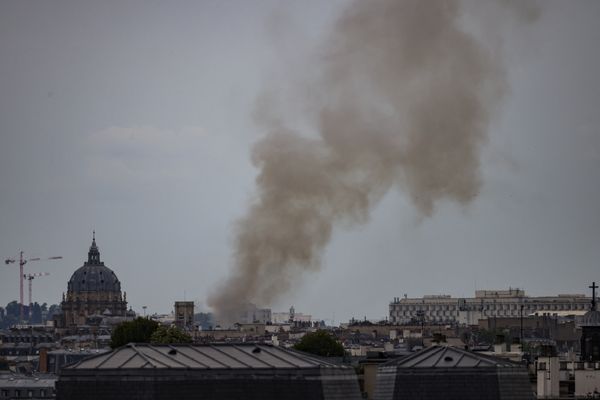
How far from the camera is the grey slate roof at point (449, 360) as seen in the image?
106m

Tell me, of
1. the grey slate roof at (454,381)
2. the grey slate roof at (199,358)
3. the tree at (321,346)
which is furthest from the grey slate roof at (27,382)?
the grey slate roof at (199,358)

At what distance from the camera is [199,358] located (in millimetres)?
99375

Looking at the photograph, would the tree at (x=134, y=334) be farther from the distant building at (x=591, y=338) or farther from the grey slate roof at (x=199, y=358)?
the grey slate roof at (x=199, y=358)

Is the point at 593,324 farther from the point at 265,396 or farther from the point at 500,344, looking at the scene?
the point at 265,396

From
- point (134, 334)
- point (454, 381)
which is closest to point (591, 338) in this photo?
point (454, 381)

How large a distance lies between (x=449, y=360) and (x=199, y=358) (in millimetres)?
12210

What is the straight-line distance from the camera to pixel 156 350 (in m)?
100

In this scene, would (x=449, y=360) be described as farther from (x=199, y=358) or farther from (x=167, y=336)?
(x=167, y=336)

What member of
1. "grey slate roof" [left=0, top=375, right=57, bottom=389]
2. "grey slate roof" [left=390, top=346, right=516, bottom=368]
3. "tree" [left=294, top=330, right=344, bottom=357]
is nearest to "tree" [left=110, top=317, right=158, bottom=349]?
"grey slate roof" [left=0, top=375, right=57, bottom=389]

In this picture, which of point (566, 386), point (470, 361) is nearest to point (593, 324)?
point (566, 386)

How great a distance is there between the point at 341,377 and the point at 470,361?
9.17 m

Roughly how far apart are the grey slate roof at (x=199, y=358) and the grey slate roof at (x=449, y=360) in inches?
223

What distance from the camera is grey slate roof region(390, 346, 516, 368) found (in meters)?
106

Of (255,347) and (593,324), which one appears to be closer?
(255,347)
